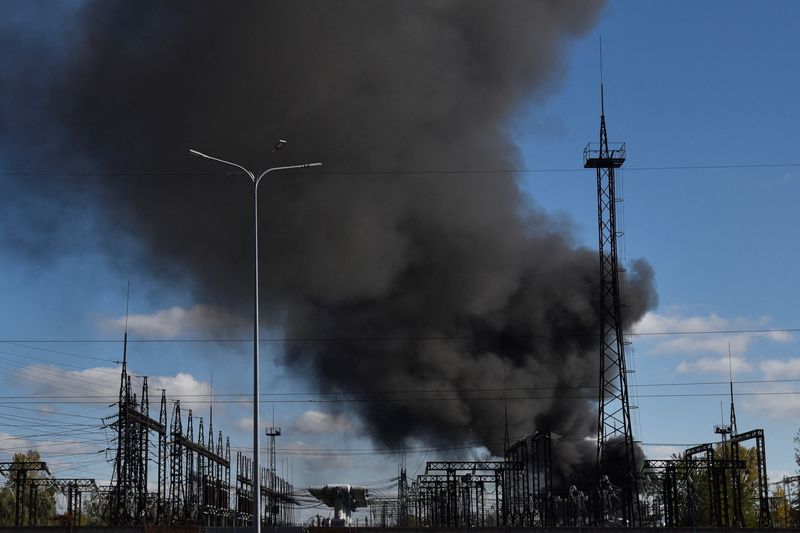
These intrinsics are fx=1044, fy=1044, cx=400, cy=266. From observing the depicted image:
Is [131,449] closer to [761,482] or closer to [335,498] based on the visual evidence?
[335,498]

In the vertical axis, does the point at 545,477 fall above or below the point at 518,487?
above

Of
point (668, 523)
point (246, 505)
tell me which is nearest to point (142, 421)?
point (668, 523)

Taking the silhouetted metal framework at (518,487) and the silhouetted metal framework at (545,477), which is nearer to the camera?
the silhouetted metal framework at (545,477)

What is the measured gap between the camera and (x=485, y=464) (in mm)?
83062

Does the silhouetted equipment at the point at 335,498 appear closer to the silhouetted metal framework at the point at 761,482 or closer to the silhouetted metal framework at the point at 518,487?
the silhouetted metal framework at the point at 518,487

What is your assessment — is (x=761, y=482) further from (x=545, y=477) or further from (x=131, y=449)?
(x=131, y=449)

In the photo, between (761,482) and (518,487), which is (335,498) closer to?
(518,487)

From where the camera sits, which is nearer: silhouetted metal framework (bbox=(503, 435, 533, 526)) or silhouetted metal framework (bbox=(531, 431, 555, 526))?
silhouetted metal framework (bbox=(531, 431, 555, 526))

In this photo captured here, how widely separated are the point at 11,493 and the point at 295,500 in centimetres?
3436

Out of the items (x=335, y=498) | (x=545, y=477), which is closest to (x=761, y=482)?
(x=545, y=477)

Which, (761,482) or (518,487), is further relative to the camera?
(518,487)

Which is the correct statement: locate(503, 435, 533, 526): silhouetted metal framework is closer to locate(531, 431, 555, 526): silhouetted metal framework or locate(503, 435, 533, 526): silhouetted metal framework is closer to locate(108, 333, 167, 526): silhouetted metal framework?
locate(531, 431, 555, 526): silhouetted metal framework

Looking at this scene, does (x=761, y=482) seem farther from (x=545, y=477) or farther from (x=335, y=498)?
(x=335, y=498)

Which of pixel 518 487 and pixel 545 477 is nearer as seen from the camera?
pixel 545 477
